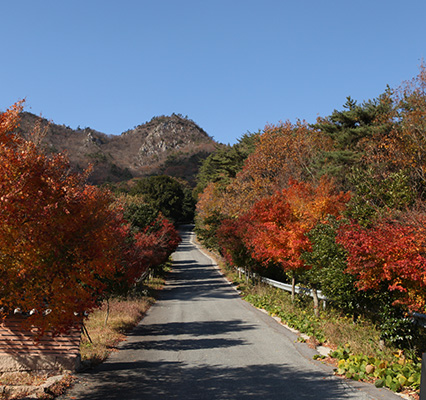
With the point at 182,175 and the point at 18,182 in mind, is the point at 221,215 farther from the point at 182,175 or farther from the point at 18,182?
the point at 182,175

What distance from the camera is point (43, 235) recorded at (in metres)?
7.28

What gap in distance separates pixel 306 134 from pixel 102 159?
119733 millimetres

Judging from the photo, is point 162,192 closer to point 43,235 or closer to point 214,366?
point 214,366

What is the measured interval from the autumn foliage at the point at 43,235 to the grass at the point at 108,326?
2.74 metres

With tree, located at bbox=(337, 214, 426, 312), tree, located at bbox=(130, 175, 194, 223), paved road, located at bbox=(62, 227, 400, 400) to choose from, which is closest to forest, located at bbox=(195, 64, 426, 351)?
tree, located at bbox=(337, 214, 426, 312)

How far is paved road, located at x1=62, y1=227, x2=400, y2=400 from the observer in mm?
7824

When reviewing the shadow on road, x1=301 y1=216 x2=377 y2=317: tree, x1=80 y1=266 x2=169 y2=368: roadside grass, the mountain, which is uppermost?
the mountain

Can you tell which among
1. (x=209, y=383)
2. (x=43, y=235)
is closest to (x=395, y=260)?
(x=209, y=383)

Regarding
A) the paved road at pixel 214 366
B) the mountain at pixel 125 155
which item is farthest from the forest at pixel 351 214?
the mountain at pixel 125 155

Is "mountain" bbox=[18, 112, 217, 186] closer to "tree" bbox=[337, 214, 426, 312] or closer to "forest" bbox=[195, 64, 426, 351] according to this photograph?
"forest" bbox=[195, 64, 426, 351]

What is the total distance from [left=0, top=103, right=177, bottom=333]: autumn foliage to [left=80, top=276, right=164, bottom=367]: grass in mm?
2743

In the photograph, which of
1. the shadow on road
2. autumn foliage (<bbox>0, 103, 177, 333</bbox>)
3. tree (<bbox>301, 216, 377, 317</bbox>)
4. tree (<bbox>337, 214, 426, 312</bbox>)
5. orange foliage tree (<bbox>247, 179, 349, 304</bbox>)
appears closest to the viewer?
autumn foliage (<bbox>0, 103, 177, 333</bbox>)

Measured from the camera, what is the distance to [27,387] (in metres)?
7.63

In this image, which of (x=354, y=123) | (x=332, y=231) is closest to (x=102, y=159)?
(x=354, y=123)
